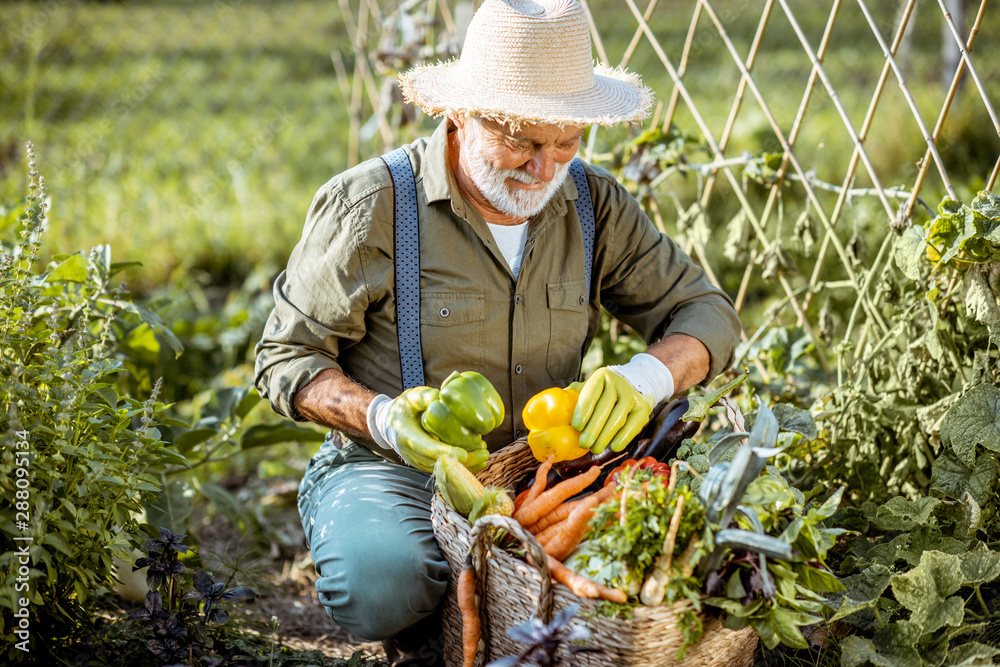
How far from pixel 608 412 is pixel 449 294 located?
46 cm

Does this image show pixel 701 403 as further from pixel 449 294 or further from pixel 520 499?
pixel 449 294

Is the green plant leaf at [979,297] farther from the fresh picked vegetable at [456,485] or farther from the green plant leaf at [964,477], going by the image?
the fresh picked vegetable at [456,485]

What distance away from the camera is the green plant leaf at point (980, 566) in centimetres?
166

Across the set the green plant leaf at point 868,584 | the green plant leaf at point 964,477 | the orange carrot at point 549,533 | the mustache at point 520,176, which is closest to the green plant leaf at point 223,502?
the orange carrot at point 549,533

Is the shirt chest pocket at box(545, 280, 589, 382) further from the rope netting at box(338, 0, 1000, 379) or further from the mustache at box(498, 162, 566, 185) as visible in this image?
the rope netting at box(338, 0, 1000, 379)

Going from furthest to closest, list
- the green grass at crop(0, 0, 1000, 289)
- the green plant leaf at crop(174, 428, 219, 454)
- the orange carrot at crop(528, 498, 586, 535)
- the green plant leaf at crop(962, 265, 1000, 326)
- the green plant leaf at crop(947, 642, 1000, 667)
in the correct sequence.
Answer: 1. the green grass at crop(0, 0, 1000, 289)
2. the green plant leaf at crop(174, 428, 219, 454)
3. the green plant leaf at crop(962, 265, 1000, 326)
4. the orange carrot at crop(528, 498, 586, 535)
5. the green plant leaf at crop(947, 642, 1000, 667)

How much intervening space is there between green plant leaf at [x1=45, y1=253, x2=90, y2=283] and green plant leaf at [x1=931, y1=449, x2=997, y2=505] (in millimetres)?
2150

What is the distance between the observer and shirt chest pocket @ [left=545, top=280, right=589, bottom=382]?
6.87ft

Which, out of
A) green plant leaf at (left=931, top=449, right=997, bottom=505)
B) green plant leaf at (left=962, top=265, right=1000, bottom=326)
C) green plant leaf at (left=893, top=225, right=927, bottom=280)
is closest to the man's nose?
green plant leaf at (left=893, top=225, right=927, bottom=280)

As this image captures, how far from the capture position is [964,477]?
76.3 inches

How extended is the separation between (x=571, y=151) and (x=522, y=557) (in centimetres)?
91

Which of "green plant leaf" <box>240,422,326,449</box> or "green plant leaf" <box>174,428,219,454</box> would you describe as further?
"green plant leaf" <box>240,422,326,449</box>

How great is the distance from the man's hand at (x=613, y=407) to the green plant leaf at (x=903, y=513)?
585 millimetres

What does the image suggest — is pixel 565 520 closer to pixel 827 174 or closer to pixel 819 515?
pixel 819 515
